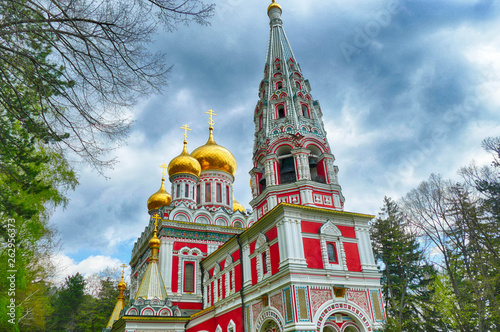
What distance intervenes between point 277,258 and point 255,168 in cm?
542

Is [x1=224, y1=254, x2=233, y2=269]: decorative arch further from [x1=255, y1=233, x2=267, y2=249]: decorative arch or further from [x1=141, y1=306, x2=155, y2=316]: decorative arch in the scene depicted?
[x1=141, y1=306, x2=155, y2=316]: decorative arch

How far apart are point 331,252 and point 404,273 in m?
13.3

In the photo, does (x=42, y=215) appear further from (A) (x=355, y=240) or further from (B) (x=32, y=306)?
(A) (x=355, y=240)

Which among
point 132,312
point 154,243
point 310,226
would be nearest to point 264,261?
point 310,226

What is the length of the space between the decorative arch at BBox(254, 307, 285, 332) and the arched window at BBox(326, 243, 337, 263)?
276 cm

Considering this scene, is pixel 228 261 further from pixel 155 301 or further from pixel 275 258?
pixel 275 258

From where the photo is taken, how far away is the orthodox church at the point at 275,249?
1343cm

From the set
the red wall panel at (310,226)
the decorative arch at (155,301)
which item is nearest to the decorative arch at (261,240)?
the red wall panel at (310,226)

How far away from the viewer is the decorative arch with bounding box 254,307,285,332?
13055 millimetres

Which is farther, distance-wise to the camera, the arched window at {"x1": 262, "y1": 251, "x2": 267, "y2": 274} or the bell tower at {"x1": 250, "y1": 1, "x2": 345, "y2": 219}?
the bell tower at {"x1": 250, "y1": 1, "x2": 345, "y2": 219}

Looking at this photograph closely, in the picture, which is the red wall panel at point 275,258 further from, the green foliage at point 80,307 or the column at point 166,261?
the green foliage at point 80,307

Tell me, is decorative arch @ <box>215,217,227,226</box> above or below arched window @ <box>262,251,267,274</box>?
above

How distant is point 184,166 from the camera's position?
89.2ft

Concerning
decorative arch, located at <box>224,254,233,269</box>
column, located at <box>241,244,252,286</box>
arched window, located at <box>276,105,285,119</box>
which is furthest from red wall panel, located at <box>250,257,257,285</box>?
arched window, located at <box>276,105,285,119</box>
